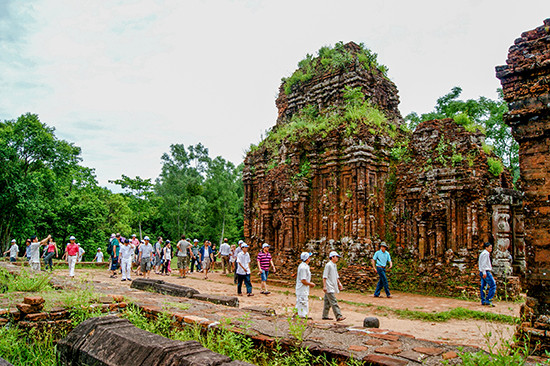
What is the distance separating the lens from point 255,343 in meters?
4.68

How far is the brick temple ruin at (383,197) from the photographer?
11547mm

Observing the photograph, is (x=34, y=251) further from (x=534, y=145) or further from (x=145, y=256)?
(x=534, y=145)

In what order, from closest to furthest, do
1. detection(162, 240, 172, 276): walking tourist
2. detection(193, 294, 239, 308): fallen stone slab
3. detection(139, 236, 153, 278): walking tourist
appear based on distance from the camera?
1. detection(193, 294, 239, 308): fallen stone slab
2. detection(139, 236, 153, 278): walking tourist
3. detection(162, 240, 172, 276): walking tourist

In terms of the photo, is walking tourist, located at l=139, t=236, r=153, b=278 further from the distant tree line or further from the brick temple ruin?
the distant tree line

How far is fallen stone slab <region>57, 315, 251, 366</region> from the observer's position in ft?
11.0

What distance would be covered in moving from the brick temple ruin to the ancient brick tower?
6.30 meters

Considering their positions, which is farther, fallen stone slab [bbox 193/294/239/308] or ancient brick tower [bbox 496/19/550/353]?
fallen stone slab [bbox 193/294/239/308]

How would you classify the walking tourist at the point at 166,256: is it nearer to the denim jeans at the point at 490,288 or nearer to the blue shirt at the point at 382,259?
the blue shirt at the point at 382,259

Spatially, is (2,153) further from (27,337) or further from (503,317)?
(503,317)

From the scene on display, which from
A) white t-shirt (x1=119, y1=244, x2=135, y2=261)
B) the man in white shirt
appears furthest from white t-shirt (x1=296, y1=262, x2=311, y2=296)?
white t-shirt (x1=119, y1=244, x2=135, y2=261)

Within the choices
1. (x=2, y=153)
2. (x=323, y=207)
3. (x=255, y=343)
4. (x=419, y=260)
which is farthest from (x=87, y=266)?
(x=255, y=343)

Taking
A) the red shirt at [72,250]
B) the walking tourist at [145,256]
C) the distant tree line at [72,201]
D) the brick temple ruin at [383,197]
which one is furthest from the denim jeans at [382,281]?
the distant tree line at [72,201]

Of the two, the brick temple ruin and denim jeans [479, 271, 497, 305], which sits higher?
the brick temple ruin

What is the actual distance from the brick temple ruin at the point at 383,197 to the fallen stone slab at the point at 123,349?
991 centimetres
